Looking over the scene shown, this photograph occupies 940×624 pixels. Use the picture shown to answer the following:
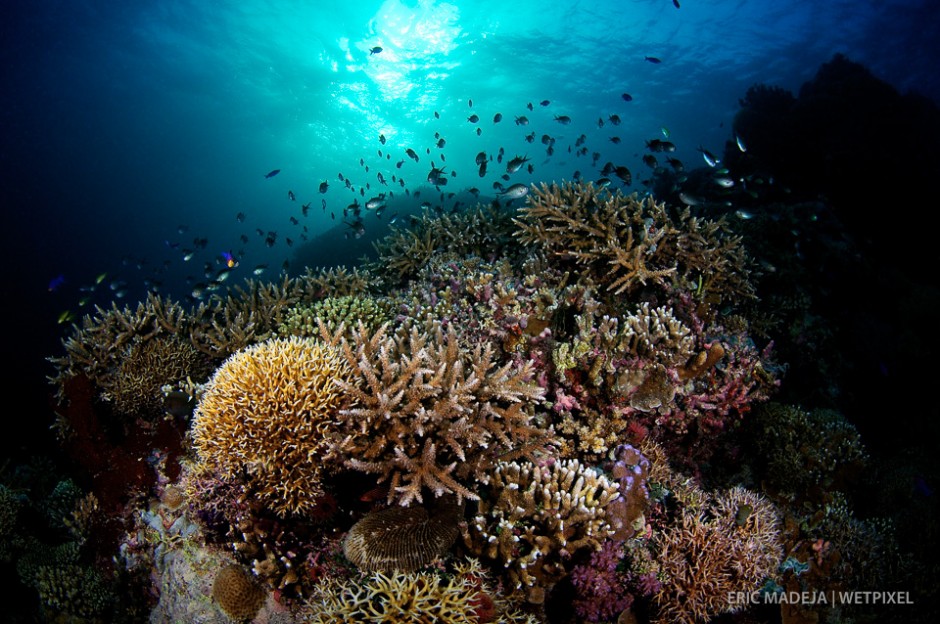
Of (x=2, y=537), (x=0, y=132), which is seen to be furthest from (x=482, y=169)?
(x=0, y=132)

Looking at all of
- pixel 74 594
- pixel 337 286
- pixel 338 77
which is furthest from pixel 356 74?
pixel 74 594

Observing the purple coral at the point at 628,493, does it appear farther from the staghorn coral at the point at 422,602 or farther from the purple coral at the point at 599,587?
the staghorn coral at the point at 422,602

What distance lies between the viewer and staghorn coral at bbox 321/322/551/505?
3.04 metres

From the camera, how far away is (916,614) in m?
4.69

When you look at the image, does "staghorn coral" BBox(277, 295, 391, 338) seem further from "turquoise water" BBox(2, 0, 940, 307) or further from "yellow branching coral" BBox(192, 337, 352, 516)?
"turquoise water" BBox(2, 0, 940, 307)

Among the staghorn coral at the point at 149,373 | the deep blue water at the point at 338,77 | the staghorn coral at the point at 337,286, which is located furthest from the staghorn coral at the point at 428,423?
the deep blue water at the point at 338,77

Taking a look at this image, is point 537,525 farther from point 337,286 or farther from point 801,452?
point 337,286

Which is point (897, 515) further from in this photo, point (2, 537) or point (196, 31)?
point (196, 31)

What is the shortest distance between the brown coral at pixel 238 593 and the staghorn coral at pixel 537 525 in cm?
Answer: 220

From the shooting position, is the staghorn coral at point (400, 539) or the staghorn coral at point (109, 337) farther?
the staghorn coral at point (109, 337)

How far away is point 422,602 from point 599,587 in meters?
1.54

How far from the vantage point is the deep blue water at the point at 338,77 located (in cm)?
2934

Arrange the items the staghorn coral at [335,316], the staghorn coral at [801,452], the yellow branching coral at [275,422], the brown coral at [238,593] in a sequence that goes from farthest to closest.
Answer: the staghorn coral at [335,316] → the staghorn coral at [801,452] → the brown coral at [238,593] → the yellow branching coral at [275,422]

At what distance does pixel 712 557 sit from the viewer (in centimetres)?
351
